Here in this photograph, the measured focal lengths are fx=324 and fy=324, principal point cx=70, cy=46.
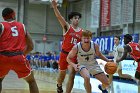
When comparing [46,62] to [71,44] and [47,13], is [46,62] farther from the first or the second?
[71,44]

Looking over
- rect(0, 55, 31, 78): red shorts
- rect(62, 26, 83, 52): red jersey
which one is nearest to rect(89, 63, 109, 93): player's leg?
rect(62, 26, 83, 52): red jersey

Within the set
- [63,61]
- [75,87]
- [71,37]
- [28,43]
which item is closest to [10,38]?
[28,43]

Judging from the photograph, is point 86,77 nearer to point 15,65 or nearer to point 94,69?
point 94,69

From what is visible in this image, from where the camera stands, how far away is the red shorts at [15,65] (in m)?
5.25

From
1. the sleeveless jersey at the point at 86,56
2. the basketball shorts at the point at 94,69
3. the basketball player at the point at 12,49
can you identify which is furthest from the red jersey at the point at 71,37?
the basketball player at the point at 12,49

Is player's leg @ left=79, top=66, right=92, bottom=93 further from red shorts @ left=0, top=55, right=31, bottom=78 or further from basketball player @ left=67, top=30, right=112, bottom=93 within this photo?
red shorts @ left=0, top=55, right=31, bottom=78

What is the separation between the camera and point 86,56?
251 inches

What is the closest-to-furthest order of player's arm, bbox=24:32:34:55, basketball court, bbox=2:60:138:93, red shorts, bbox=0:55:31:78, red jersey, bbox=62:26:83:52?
red shorts, bbox=0:55:31:78
player's arm, bbox=24:32:34:55
red jersey, bbox=62:26:83:52
basketball court, bbox=2:60:138:93

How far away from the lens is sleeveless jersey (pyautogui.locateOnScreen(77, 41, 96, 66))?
6.34 meters

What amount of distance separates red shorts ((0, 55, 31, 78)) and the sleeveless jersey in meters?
1.36

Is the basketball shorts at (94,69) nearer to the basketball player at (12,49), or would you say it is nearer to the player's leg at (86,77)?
the player's leg at (86,77)

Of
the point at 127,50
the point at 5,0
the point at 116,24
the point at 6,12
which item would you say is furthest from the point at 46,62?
the point at 6,12

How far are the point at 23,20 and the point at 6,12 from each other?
28.4 metres

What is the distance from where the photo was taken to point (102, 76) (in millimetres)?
6324
